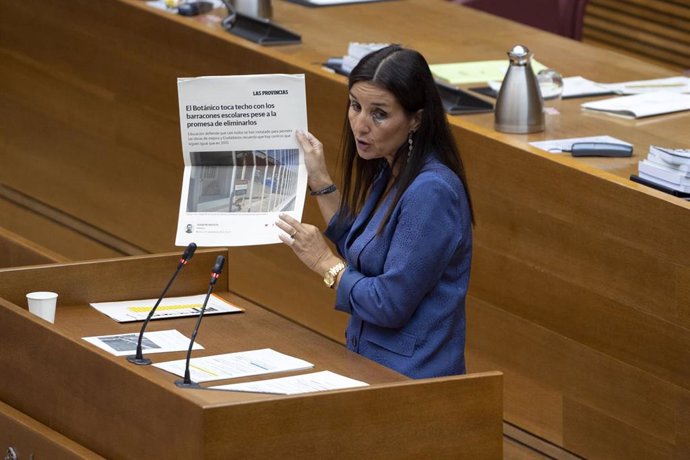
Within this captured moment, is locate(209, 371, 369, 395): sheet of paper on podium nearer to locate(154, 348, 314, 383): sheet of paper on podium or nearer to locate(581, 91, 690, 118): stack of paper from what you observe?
locate(154, 348, 314, 383): sheet of paper on podium

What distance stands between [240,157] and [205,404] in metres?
0.85

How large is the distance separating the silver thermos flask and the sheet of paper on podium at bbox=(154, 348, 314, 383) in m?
1.31

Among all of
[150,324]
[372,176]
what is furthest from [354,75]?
[150,324]

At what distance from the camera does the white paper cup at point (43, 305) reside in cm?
337

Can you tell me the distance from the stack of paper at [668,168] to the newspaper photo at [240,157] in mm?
929

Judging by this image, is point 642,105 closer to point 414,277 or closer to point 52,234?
point 414,277

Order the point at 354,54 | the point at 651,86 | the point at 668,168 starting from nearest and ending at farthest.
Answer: the point at 668,168, the point at 354,54, the point at 651,86

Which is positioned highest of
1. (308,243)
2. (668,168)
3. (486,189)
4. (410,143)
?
(410,143)

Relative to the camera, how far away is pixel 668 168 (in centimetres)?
378

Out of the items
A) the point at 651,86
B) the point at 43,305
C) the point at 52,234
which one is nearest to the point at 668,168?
the point at 651,86

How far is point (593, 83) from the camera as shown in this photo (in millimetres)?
4930

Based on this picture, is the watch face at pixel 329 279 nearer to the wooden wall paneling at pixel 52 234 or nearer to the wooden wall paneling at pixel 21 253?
the wooden wall paneling at pixel 21 253

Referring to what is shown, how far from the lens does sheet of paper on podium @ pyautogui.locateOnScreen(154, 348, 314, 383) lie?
3.07 m

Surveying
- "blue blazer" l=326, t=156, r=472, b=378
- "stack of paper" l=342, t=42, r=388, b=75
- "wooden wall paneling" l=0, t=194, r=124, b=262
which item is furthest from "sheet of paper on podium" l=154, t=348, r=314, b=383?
"wooden wall paneling" l=0, t=194, r=124, b=262
